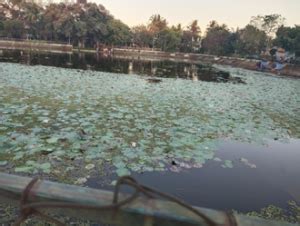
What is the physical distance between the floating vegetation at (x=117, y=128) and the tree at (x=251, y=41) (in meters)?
62.9

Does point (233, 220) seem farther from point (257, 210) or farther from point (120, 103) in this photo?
point (120, 103)

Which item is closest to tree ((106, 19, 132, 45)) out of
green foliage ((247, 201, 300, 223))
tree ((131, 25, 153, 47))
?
tree ((131, 25, 153, 47))

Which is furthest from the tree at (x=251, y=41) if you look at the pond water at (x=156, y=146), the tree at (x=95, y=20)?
the pond water at (x=156, y=146)

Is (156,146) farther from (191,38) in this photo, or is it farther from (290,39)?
(191,38)

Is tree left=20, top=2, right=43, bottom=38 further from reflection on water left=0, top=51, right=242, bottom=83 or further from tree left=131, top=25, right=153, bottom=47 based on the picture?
reflection on water left=0, top=51, right=242, bottom=83

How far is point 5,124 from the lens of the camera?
232 inches

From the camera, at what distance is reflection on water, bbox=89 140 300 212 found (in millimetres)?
4184

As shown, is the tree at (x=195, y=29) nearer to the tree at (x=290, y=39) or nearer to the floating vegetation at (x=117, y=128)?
the tree at (x=290, y=39)

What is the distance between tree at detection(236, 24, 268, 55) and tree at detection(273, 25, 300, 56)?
9098mm

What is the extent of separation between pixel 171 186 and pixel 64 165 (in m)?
1.81

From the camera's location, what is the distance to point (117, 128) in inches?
256

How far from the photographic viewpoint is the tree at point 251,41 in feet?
222

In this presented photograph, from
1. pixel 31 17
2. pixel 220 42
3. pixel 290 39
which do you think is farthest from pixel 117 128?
pixel 220 42

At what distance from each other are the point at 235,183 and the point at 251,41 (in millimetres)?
70792
